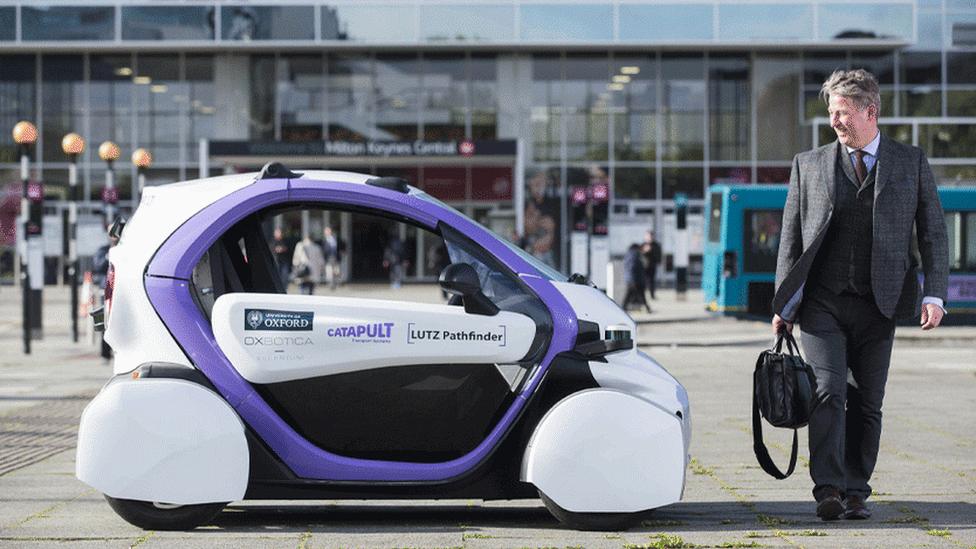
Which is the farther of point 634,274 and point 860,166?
point 634,274

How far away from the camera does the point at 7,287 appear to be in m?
43.3

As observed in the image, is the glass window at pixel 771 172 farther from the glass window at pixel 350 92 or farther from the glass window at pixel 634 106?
the glass window at pixel 350 92

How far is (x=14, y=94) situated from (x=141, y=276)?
40.0 metres

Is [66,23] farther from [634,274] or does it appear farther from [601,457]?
[601,457]

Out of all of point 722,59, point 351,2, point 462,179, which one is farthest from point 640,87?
point 351,2

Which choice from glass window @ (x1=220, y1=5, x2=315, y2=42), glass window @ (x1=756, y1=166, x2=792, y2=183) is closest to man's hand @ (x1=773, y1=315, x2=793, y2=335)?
glass window @ (x1=220, y1=5, x2=315, y2=42)

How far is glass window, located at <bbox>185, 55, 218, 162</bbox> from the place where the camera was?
144 feet

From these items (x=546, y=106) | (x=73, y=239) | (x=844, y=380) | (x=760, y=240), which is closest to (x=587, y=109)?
(x=546, y=106)

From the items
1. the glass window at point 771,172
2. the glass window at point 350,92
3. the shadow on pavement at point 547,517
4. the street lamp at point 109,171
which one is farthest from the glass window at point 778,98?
the shadow on pavement at point 547,517

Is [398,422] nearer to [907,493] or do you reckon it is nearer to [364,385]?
[364,385]

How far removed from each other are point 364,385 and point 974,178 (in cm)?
3808

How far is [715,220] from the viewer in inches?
1148

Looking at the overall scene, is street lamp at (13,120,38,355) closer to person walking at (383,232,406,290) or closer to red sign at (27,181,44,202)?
red sign at (27,181,44,202)

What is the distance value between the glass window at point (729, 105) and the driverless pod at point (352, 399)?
37902mm
